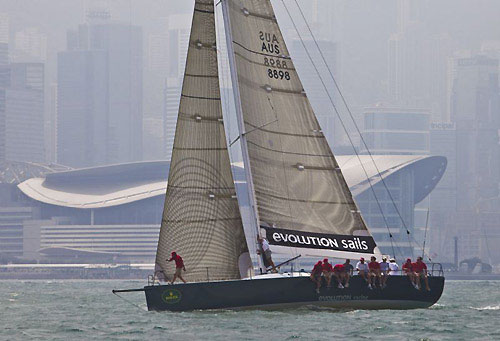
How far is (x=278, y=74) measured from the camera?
41875 mm

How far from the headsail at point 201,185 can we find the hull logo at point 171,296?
0.98 metres

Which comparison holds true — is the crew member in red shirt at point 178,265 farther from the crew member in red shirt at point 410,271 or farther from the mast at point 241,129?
the crew member in red shirt at point 410,271

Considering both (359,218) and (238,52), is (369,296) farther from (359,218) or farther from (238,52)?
(238,52)

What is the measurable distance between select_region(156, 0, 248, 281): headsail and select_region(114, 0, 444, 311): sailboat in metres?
0.03

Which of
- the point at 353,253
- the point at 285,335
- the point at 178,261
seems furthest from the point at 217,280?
the point at 285,335

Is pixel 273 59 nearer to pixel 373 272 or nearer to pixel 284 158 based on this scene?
pixel 284 158

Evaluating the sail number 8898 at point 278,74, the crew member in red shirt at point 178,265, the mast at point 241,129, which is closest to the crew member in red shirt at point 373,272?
the mast at point 241,129

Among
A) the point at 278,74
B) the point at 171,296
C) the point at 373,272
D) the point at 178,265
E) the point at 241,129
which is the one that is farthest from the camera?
the point at 278,74

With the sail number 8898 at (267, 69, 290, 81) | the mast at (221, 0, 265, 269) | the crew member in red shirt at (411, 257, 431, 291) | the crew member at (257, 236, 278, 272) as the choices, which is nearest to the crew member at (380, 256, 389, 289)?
the crew member in red shirt at (411, 257, 431, 291)

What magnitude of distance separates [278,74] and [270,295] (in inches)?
255

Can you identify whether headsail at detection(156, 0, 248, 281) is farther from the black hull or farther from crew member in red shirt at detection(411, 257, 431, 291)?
crew member in red shirt at detection(411, 257, 431, 291)

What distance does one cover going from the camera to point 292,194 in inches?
1619

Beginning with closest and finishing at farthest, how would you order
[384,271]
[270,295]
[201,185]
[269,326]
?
[269,326] < [270,295] < [384,271] < [201,185]

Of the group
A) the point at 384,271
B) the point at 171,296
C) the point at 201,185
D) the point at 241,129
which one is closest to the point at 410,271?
the point at 384,271
